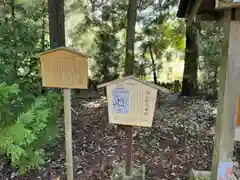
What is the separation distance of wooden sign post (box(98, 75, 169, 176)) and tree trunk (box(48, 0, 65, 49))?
2.41 m

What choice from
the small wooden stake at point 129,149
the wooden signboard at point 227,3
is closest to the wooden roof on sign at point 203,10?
the wooden signboard at point 227,3

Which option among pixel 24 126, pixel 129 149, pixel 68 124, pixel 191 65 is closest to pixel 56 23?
pixel 68 124

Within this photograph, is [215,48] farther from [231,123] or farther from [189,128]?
[231,123]

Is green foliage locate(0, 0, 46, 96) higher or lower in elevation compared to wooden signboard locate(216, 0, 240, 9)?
lower

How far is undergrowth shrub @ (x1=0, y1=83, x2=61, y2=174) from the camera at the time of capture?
2.36 m

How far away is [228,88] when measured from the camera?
6.87 ft

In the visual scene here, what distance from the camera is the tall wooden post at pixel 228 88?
2.04m

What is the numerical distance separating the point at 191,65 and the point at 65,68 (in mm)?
4925

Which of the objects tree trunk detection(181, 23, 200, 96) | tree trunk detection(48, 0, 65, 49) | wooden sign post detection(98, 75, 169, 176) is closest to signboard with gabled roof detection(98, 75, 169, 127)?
wooden sign post detection(98, 75, 169, 176)

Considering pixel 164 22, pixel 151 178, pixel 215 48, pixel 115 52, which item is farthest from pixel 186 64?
pixel 151 178

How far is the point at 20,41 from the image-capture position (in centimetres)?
348

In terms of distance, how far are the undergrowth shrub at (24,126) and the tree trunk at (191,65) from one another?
420cm

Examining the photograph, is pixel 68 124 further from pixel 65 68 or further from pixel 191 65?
pixel 191 65

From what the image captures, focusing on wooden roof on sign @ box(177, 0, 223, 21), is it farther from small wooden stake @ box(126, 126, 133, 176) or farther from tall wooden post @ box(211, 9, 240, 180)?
small wooden stake @ box(126, 126, 133, 176)
